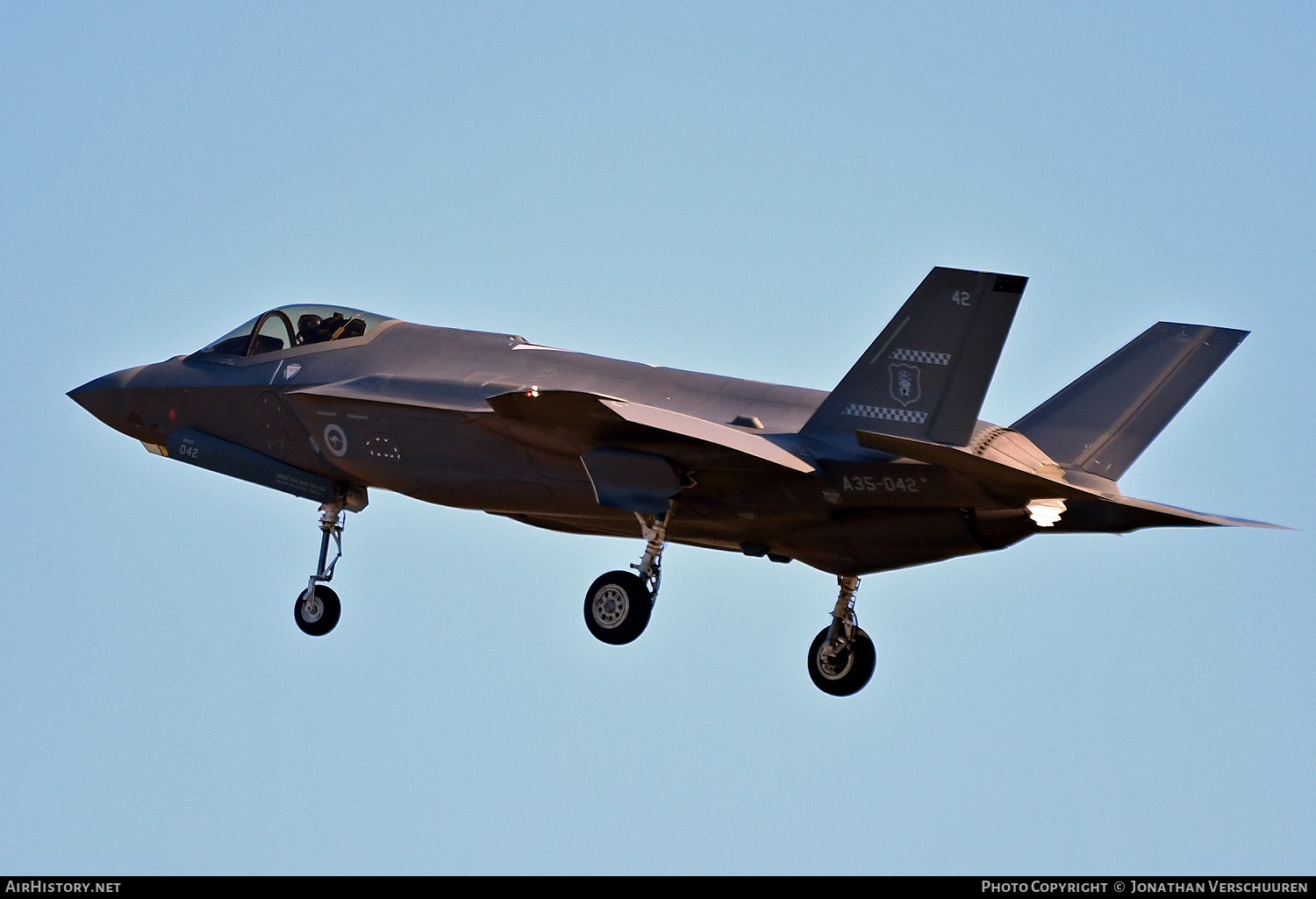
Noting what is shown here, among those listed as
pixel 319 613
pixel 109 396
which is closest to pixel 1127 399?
pixel 319 613

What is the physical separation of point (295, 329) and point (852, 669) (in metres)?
8.96

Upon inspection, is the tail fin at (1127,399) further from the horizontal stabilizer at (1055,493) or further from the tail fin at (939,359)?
the tail fin at (939,359)

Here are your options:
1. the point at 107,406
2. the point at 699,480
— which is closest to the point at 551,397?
the point at 699,480

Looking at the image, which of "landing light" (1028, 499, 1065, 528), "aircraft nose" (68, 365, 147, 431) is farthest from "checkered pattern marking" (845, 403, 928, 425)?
"aircraft nose" (68, 365, 147, 431)

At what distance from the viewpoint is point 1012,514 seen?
944 inches

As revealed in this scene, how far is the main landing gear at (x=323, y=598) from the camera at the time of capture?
93.2 feet

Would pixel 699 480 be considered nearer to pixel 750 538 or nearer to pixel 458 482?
pixel 750 538

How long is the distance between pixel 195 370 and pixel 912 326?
1092 cm

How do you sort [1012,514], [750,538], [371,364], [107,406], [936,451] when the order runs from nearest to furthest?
[936,451]
[1012,514]
[750,538]
[371,364]
[107,406]

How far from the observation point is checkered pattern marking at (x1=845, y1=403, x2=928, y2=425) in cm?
2339

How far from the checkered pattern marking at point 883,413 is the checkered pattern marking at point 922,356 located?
565 mm

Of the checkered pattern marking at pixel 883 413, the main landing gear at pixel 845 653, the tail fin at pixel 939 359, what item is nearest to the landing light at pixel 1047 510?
the tail fin at pixel 939 359

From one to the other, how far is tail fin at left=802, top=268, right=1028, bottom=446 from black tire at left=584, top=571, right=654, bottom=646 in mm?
3284

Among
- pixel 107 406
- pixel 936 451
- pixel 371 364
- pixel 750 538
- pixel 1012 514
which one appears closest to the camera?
pixel 936 451
